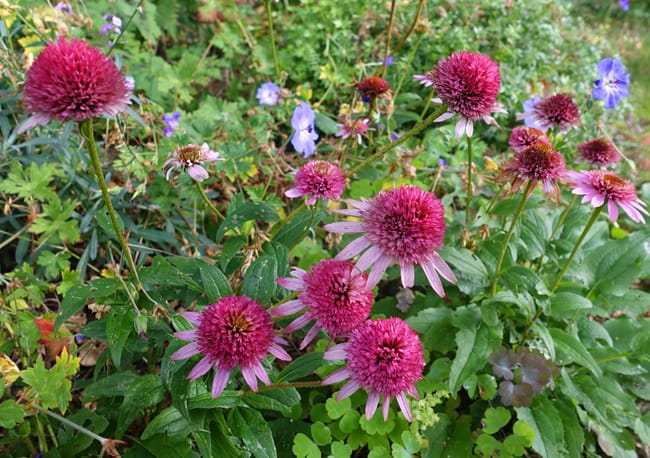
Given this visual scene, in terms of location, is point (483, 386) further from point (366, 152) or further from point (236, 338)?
point (366, 152)

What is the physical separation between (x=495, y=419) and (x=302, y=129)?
1.33m

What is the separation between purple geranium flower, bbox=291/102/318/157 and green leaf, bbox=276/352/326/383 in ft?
3.54

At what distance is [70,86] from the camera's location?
0.93 m

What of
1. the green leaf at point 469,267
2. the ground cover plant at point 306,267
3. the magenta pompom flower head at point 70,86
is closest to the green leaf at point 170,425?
the ground cover plant at point 306,267

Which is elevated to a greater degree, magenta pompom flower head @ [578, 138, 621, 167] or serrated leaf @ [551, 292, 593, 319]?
magenta pompom flower head @ [578, 138, 621, 167]

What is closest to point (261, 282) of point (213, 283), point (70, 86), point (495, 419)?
point (213, 283)

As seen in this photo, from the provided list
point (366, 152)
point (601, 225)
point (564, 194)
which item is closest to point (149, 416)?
point (366, 152)

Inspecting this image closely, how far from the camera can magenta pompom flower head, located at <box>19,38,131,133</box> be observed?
0.93 meters

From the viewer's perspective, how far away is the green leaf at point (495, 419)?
1643 mm

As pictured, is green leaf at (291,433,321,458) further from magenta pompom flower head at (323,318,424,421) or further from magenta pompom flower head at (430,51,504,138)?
magenta pompom flower head at (430,51,504,138)

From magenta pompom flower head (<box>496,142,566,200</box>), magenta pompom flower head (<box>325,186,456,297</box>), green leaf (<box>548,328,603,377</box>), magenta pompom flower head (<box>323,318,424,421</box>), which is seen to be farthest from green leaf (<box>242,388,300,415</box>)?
green leaf (<box>548,328,603,377</box>)

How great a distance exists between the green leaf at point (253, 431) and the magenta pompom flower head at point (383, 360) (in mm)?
229

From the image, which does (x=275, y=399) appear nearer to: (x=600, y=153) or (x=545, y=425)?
(x=545, y=425)

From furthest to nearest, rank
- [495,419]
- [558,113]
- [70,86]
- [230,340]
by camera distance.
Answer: [558,113] < [495,419] < [230,340] < [70,86]
